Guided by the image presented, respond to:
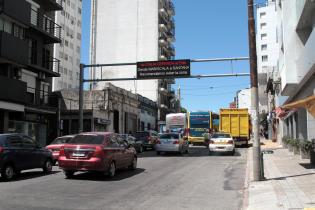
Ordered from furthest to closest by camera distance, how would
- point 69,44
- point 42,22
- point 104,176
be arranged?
point 69,44
point 42,22
point 104,176

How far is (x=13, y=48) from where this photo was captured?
92.5 feet

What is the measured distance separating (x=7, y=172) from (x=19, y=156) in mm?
903

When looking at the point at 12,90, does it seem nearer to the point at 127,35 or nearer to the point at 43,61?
the point at 43,61

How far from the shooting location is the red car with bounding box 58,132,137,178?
15.1 meters

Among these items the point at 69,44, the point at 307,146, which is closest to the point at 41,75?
the point at 307,146

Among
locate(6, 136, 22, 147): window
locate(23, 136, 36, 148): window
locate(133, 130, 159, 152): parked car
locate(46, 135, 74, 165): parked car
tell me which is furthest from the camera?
locate(133, 130, 159, 152): parked car

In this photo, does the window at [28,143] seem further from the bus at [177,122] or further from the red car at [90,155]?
the bus at [177,122]

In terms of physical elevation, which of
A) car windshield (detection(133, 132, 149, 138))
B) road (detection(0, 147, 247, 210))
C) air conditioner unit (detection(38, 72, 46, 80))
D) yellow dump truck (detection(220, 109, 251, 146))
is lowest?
road (detection(0, 147, 247, 210))

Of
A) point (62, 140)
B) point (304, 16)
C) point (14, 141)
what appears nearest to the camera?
point (14, 141)

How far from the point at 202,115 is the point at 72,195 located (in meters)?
30.9

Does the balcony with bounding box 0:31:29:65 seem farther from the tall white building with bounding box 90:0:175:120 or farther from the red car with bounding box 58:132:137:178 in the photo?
the tall white building with bounding box 90:0:175:120

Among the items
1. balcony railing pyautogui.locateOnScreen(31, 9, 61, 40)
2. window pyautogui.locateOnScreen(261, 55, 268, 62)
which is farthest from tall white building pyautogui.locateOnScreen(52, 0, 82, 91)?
balcony railing pyautogui.locateOnScreen(31, 9, 61, 40)

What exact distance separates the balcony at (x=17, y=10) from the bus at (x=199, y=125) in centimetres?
1822

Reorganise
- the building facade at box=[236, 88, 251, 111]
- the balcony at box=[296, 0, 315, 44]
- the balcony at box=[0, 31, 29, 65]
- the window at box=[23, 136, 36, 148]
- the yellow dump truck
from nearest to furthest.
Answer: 1. the window at box=[23, 136, 36, 148]
2. the balcony at box=[296, 0, 315, 44]
3. the balcony at box=[0, 31, 29, 65]
4. the yellow dump truck
5. the building facade at box=[236, 88, 251, 111]
